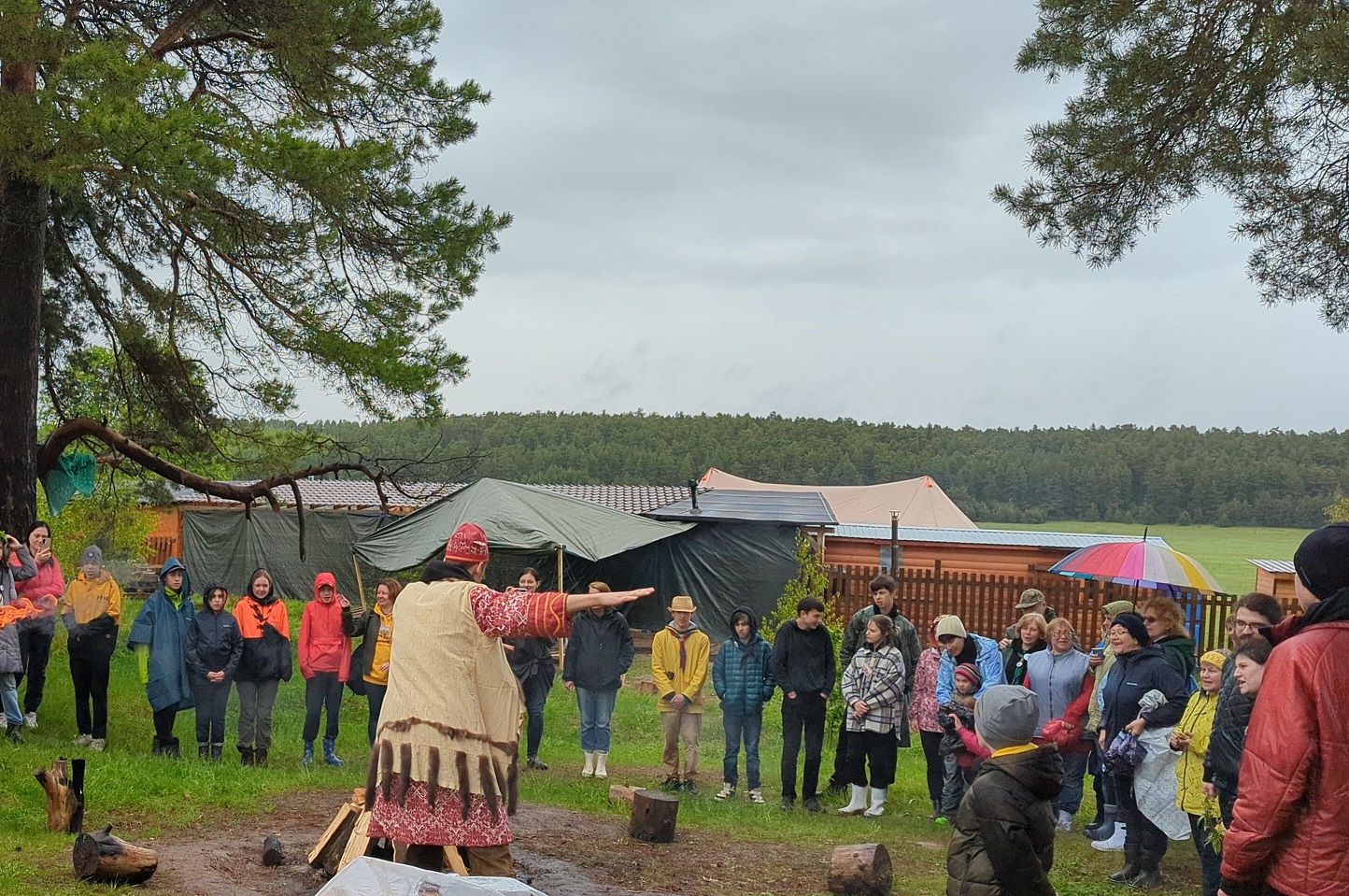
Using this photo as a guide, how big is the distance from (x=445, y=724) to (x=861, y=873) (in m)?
2.94

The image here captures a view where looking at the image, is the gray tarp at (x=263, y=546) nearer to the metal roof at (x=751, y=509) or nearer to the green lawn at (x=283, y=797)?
the metal roof at (x=751, y=509)

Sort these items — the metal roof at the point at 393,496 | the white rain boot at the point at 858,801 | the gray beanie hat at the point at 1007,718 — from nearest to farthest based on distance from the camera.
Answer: the gray beanie hat at the point at 1007,718 → the white rain boot at the point at 858,801 → the metal roof at the point at 393,496

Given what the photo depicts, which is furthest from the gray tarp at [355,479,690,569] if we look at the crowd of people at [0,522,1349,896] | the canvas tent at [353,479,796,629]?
the crowd of people at [0,522,1349,896]

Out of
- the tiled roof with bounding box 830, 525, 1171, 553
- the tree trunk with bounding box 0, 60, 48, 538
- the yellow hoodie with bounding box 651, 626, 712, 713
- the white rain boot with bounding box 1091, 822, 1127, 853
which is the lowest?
the white rain boot with bounding box 1091, 822, 1127, 853

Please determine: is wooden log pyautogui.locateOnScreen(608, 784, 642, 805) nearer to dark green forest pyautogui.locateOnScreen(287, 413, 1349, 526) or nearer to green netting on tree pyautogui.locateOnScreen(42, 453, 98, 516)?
green netting on tree pyautogui.locateOnScreen(42, 453, 98, 516)

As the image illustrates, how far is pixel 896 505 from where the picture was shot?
96.0 feet

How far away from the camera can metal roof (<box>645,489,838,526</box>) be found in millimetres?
20266

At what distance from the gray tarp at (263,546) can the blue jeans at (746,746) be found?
19.1 meters

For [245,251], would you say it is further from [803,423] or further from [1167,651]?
[803,423]

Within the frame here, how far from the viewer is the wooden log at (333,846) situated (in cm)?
631

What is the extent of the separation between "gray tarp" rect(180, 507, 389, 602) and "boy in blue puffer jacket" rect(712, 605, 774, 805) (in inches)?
750

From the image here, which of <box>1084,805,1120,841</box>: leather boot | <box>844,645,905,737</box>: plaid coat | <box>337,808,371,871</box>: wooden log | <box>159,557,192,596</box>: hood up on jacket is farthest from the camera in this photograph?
<box>159,557,192,596</box>: hood up on jacket

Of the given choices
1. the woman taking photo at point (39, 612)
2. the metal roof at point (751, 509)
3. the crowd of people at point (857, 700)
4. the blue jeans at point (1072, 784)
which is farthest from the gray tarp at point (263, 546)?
the blue jeans at point (1072, 784)

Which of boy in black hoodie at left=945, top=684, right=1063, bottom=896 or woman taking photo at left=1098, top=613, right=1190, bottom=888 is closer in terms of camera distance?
boy in black hoodie at left=945, top=684, right=1063, bottom=896
